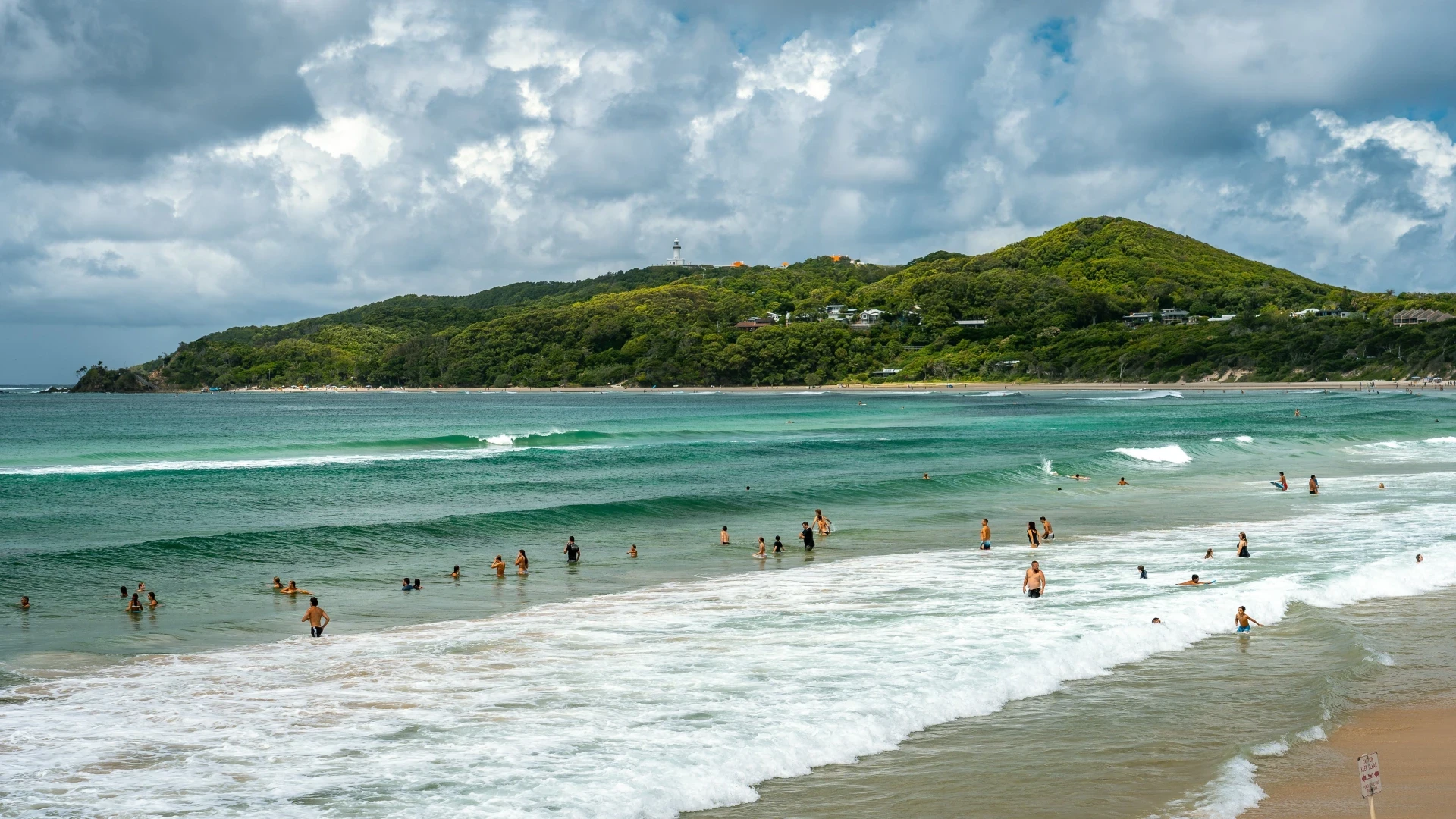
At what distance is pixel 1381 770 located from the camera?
35.7 feet

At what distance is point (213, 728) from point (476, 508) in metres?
23.9

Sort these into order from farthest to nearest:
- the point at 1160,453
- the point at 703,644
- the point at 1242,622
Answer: the point at 1160,453, the point at 1242,622, the point at 703,644

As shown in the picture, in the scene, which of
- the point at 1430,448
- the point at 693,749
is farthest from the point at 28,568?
the point at 1430,448

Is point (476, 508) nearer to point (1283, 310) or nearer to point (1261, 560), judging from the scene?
point (1261, 560)

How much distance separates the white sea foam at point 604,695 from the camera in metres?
10.7

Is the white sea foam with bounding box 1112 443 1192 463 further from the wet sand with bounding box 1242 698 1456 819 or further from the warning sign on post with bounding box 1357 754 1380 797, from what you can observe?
the warning sign on post with bounding box 1357 754 1380 797

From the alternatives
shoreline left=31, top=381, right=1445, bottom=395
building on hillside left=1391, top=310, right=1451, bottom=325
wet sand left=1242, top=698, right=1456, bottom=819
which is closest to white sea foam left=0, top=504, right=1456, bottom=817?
wet sand left=1242, top=698, right=1456, bottom=819

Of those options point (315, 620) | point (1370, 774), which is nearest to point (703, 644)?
point (315, 620)

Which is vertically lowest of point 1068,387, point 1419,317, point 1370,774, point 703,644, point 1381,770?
point 1381,770

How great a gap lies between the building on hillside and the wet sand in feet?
537

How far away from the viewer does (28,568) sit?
79.8 ft

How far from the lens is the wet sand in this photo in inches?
388

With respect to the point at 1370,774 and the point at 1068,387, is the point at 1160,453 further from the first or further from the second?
the point at 1068,387

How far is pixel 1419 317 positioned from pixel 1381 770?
169399mm
